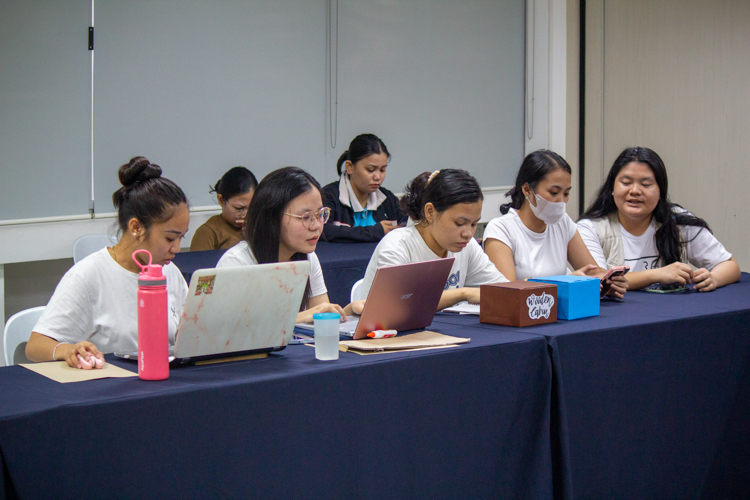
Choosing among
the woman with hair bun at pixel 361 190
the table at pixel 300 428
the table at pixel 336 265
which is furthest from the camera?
the woman with hair bun at pixel 361 190

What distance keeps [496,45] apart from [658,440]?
3840 mm

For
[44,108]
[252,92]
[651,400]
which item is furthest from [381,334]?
[252,92]

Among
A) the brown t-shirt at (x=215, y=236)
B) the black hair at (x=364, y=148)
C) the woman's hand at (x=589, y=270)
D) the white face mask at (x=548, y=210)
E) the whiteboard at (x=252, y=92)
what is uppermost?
the whiteboard at (x=252, y=92)

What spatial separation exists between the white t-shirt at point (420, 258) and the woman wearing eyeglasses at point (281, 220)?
236 mm

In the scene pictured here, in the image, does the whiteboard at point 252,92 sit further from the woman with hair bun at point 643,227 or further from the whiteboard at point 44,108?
the woman with hair bun at point 643,227

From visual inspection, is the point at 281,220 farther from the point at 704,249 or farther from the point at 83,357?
the point at 704,249

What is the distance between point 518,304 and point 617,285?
565mm

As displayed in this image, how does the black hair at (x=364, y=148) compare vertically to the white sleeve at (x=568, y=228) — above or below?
above

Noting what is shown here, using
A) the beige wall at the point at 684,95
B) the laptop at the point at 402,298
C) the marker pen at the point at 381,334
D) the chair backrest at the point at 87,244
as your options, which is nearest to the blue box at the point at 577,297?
the laptop at the point at 402,298

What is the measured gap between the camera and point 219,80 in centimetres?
380

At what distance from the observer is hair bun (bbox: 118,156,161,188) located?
158 centimetres

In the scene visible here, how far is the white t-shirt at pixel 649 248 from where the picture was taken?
102 inches

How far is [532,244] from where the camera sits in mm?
2492

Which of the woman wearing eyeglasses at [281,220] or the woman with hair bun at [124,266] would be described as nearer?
the woman with hair bun at [124,266]
